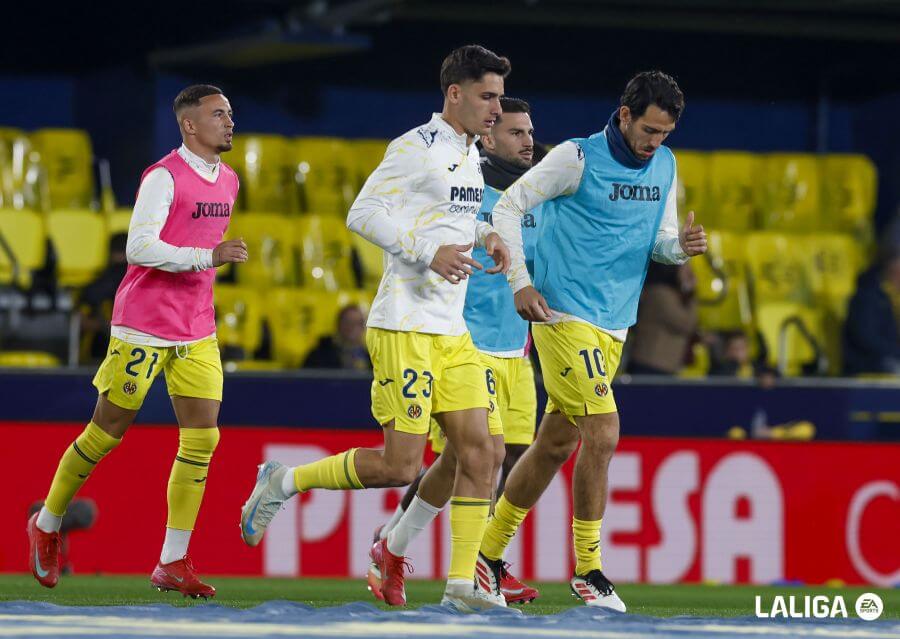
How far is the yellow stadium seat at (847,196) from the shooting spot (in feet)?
49.8

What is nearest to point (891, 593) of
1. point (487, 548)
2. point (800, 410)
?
point (800, 410)

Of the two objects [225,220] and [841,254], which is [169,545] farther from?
[841,254]

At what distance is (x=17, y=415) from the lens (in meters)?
11.3

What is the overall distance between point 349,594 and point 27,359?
4.09m

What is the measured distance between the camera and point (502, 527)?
773 centimetres

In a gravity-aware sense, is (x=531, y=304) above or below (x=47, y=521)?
above

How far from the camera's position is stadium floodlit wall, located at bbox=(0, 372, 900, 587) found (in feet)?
34.5

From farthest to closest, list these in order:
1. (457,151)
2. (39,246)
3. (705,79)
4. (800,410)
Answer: (705,79), (39,246), (800,410), (457,151)

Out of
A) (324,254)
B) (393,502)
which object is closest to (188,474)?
(393,502)

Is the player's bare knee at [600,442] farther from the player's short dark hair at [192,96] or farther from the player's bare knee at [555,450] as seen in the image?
the player's short dark hair at [192,96]

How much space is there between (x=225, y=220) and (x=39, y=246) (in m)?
5.49

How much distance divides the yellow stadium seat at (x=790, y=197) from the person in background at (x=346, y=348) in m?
4.62

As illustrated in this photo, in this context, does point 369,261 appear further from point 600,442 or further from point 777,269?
point 600,442

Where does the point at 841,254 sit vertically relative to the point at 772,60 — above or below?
below
